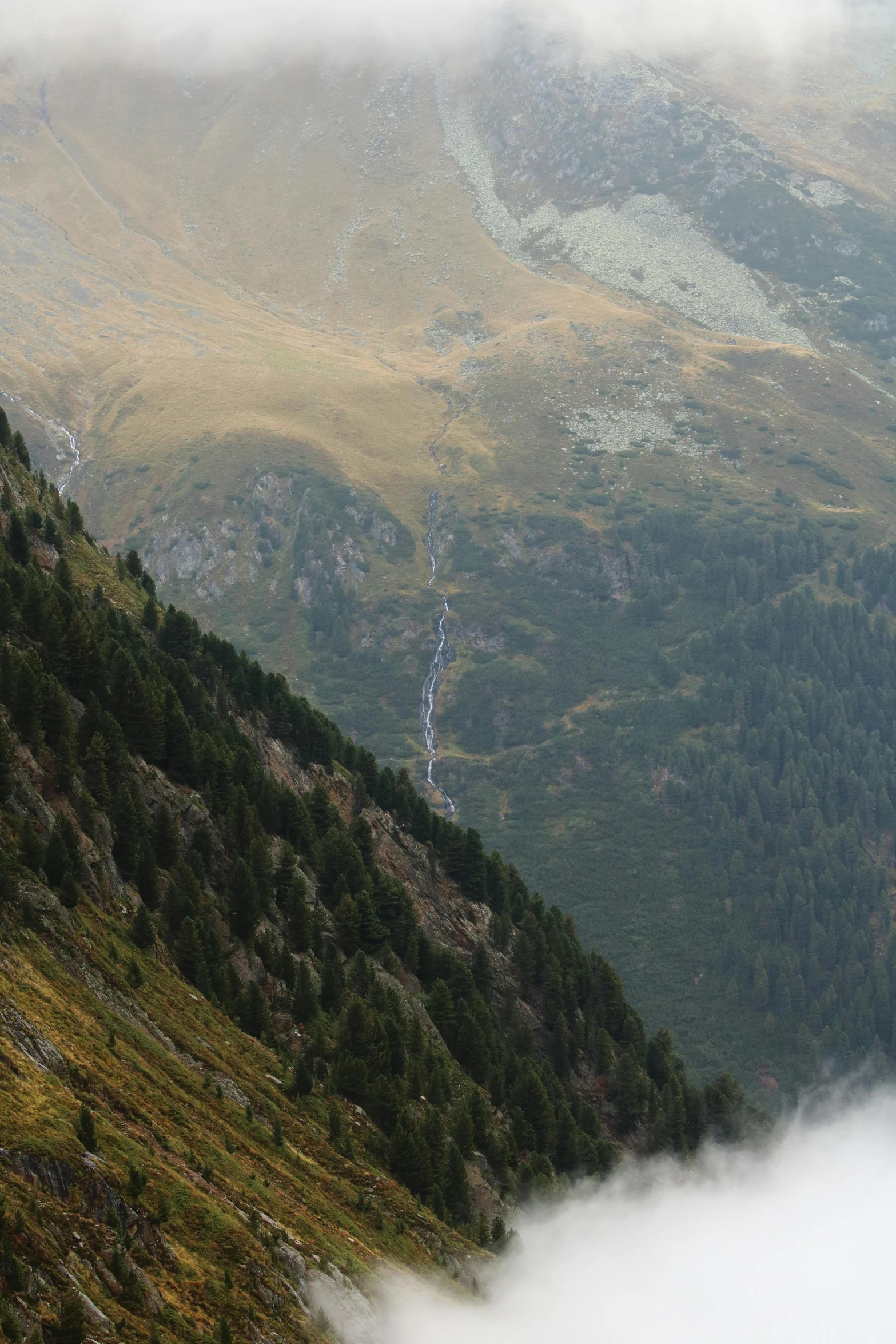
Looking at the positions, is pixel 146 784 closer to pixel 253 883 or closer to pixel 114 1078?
pixel 253 883

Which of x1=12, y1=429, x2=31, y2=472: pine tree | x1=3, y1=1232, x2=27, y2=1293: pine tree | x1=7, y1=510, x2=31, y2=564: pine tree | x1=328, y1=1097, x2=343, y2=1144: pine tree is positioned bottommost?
x1=328, y1=1097, x2=343, y2=1144: pine tree

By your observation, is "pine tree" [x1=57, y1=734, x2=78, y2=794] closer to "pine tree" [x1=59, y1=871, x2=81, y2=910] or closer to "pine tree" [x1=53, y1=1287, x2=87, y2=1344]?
"pine tree" [x1=59, y1=871, x2=81, y2=910]

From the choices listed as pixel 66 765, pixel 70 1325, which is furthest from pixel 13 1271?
pixel 66 765

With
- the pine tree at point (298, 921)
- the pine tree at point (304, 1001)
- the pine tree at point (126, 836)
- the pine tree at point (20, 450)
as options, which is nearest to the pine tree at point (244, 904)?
the pine tree at point (304, 1001)

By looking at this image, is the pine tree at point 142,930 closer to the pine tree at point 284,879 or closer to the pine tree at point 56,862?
the pine tree at point 56,862

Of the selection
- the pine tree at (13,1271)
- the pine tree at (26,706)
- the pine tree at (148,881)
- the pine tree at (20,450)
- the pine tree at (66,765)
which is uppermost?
the pine tree at (20,450)

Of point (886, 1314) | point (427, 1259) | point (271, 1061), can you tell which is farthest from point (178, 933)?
point (886, 1314)

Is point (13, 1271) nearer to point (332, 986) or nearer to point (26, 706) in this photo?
point (26, 706)

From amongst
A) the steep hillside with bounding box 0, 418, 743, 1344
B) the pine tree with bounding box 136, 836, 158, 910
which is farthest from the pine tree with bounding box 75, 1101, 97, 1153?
the pine tree with bounding box 136, 836, 158, 910
